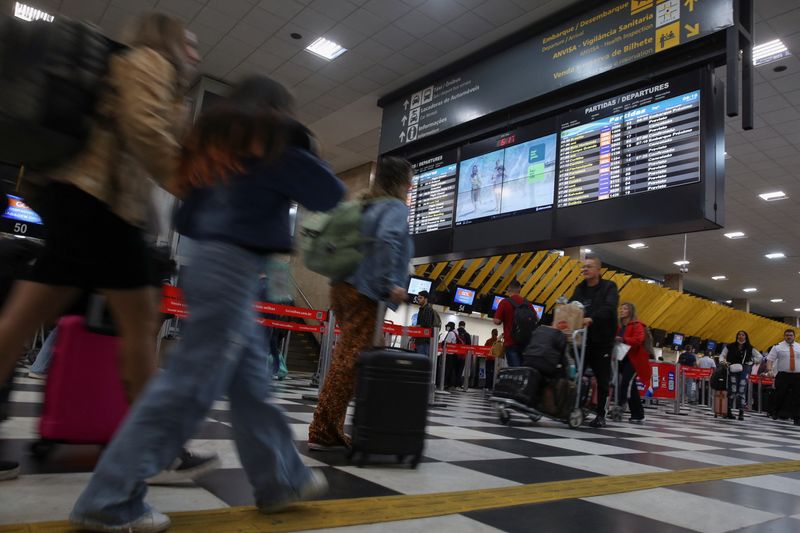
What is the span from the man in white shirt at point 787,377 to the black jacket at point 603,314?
621cm

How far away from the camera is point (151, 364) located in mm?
1561

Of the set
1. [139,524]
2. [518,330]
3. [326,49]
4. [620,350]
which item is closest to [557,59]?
[518,330]

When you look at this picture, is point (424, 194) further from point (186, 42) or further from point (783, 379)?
point (783, 379)

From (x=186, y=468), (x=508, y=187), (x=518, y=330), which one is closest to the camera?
(x=186, y=468)

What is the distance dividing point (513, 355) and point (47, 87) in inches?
213

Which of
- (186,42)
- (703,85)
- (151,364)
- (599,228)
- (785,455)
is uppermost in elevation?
(703,85)

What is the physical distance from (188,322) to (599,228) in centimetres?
441

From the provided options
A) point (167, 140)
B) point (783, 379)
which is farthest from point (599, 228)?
point (783, 379)

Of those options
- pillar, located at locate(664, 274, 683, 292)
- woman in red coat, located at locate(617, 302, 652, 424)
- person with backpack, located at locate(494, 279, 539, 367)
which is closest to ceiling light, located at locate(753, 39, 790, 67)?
woman in red coat, located at locate(617, 302, 652, 424)

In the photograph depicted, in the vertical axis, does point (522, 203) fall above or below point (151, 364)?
above

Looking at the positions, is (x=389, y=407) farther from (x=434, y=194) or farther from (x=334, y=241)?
(x=434, y=194)

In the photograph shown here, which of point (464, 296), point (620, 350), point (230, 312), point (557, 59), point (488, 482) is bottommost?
point (488, 482)

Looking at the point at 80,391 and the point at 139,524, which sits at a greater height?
the point at 80,391

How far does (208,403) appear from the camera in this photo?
1223 mm
